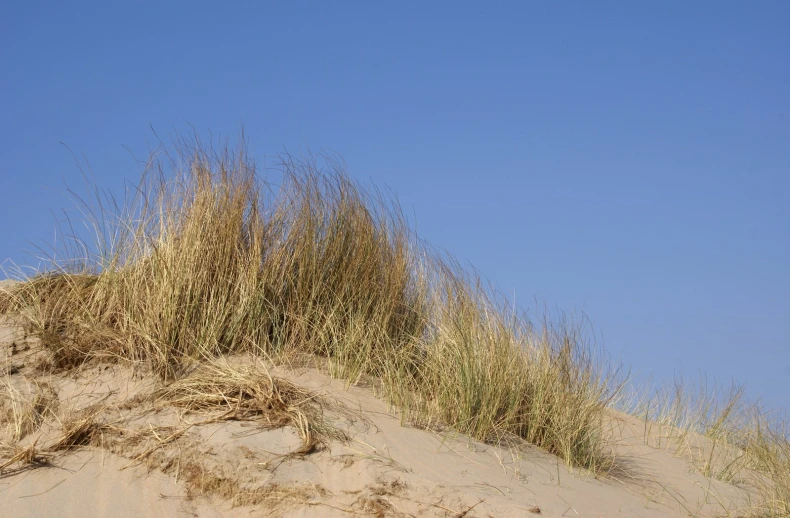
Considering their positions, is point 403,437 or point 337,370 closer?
point 403,437

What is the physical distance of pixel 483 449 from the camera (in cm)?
470

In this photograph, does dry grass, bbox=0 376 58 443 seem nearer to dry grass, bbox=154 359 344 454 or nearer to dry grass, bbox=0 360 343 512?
dry grass, bbox=0 360 343 512

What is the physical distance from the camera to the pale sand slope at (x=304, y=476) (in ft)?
12.7

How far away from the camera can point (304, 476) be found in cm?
401

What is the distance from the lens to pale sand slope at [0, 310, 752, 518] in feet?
12.7

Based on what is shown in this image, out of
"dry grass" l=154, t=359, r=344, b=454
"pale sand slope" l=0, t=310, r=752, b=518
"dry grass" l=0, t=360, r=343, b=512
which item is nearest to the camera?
"pale sand slope" l=0, t=310, r=752, b=518

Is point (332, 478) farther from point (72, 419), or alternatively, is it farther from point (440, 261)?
point (440, 261)

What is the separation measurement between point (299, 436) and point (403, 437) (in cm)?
65

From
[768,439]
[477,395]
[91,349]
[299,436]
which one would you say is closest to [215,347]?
[91,349]

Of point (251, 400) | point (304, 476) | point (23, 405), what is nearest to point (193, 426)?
point (251, 400)

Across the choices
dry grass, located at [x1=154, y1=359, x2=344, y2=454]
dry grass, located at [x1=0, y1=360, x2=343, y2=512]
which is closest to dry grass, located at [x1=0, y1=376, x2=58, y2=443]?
dry grass, located at [x1=0, y1=360, x2=343, y2=512]

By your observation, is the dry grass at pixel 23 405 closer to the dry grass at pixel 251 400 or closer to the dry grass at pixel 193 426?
the dry grass at pixel 193 426

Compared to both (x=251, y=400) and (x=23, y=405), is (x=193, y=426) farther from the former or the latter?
(x=23, y=405)

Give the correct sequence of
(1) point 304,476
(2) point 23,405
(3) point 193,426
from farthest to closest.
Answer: (2) point 23,405
(3) point 193,426
(1) point 304,476
